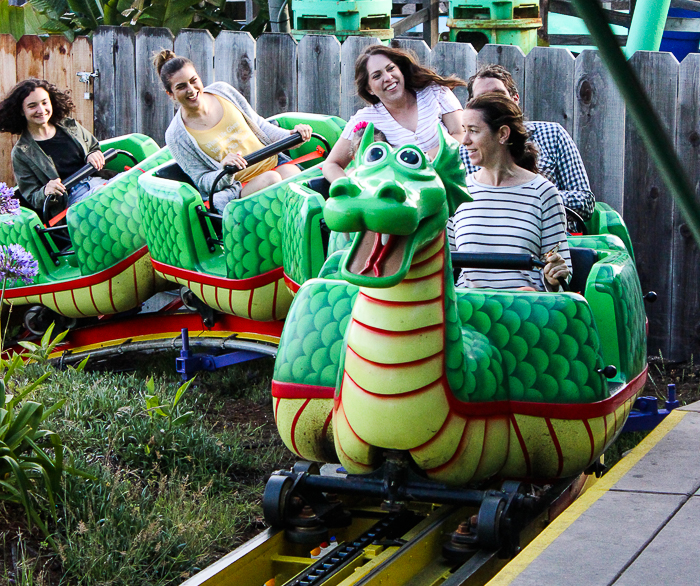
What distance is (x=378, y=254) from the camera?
2.14 meters

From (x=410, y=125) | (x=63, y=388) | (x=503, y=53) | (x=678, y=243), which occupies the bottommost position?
(x=63, y=388)

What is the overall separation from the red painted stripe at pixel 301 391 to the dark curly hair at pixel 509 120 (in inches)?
40.5

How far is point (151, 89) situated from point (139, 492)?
3.77 meters

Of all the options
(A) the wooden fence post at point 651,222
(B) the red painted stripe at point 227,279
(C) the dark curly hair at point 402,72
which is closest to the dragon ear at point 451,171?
(C) the dark curly hair at point 402,72

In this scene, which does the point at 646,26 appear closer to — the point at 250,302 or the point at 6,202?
the point at 250,302

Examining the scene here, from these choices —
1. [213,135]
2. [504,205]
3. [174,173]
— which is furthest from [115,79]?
[504,205]

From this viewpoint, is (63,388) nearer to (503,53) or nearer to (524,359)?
(524,359)

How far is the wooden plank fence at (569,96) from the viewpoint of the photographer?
15.4ft

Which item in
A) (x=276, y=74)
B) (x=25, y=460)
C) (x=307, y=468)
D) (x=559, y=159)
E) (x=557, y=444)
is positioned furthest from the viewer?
(x=276, y=74)

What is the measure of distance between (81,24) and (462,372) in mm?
6865

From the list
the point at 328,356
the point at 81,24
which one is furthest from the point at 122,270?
the point at 81,24

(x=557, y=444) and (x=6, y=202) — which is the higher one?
(x=6, y=202)

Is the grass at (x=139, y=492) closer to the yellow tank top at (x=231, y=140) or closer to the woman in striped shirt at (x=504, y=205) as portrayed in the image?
the woman in striped shirt at (x=504, y=205)

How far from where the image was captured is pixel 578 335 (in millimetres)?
2436
